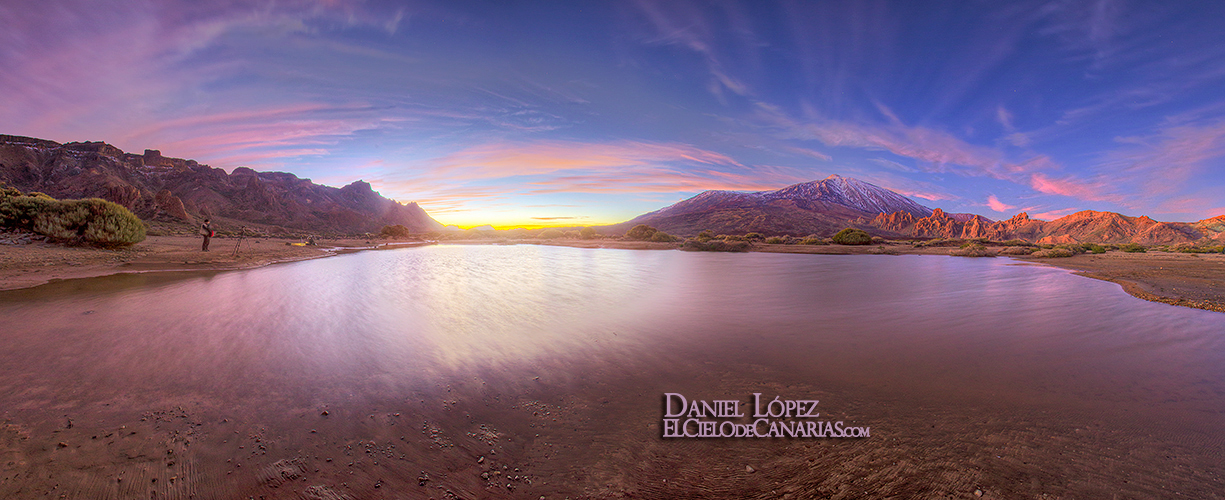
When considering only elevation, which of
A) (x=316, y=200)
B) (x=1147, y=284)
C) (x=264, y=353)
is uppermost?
(x=316, y=200)

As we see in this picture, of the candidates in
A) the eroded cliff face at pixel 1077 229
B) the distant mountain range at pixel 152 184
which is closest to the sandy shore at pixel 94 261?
the distant mountain range at pixel 152 184

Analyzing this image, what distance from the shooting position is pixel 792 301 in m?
9.23

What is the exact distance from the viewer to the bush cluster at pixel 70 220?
16.2 m

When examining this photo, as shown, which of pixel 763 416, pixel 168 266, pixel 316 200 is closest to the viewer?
pixel 763 416

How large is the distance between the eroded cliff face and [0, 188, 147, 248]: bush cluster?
7829 centimetres

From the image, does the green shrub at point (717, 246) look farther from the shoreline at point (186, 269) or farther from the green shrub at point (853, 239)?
the shoreline at point (186, 269)

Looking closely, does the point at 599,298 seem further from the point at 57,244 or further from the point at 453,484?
the point at 57,244

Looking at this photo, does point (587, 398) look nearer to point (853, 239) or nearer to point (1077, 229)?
point (853, 239)

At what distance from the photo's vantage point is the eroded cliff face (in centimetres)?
4609

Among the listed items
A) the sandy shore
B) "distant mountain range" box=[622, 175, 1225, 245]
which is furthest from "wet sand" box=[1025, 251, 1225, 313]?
"distant mountain range" box=[622, 175, 1225, 245]

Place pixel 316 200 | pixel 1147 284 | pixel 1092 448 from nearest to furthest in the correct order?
pixel 1092 448 → pixel 1147 284 → pixel 316 200

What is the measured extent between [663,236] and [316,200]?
13658cm

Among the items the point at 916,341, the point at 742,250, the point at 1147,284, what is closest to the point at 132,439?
the point at 916,341

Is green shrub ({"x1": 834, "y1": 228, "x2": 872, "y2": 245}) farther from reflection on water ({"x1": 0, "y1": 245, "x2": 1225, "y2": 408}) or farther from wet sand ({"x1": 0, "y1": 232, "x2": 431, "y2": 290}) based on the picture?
wet sand ({"x1": 0, "y1": 232, "x2": 431, "y2": 290})
